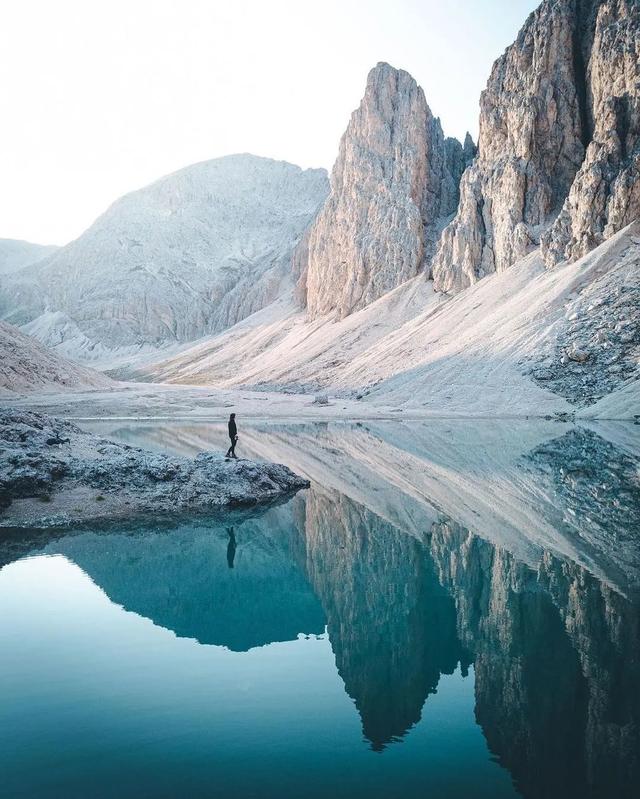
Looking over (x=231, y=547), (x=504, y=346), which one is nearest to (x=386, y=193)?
(x=504, y=346)

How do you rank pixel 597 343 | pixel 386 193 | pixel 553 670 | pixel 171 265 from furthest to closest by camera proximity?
pixel 171 265
pixel 386 193
pixel 597 343
pixel 553 670

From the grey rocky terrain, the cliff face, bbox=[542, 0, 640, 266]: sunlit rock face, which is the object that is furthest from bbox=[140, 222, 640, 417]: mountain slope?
the cliff face

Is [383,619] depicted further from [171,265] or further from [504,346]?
[171,265]

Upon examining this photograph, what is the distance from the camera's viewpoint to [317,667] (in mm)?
7141

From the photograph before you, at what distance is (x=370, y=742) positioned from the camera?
221 inches

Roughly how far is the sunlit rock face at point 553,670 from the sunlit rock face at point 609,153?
2265 inches

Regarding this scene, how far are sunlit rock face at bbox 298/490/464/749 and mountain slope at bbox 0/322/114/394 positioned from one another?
184 ft

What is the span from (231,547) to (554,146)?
77818mm

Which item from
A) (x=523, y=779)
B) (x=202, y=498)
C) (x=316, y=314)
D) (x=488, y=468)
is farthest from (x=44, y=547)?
(x=316, y=314)

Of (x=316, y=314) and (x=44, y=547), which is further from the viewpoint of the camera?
(x=316, y=314)

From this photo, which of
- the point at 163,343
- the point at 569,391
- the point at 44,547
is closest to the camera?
the point at 44,547

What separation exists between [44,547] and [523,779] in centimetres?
1046

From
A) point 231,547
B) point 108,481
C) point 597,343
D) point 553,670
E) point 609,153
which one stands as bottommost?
point 231,547

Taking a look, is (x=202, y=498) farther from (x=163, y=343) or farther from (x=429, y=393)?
(x=163, y=343)
